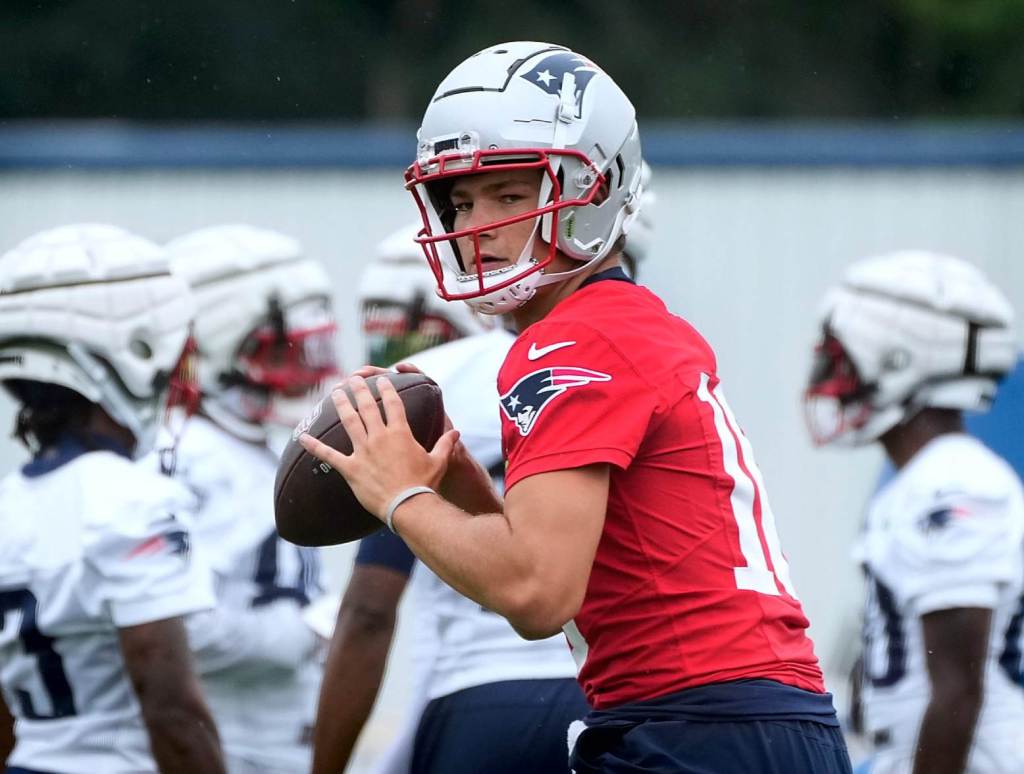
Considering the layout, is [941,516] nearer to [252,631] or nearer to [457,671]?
[457,671]

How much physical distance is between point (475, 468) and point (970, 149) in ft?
16.7

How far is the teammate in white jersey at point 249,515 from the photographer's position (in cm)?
460

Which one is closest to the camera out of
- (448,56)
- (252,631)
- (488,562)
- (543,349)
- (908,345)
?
(488,562)

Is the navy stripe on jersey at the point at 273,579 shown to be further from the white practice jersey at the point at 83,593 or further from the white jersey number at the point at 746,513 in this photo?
the white jersey number at the point at 746,513

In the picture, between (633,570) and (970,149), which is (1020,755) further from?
(970,149)

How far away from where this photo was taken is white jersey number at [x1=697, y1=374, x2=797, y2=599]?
2762mm

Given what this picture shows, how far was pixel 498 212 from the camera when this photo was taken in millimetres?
2967

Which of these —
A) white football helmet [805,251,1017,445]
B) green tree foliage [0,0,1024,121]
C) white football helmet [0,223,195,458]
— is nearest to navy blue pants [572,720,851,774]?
white football helmet [0,223,195,458]

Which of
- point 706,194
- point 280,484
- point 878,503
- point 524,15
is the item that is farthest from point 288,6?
point 280,484

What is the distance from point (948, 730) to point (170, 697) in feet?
6.38

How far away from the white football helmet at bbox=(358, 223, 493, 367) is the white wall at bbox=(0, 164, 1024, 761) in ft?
7.15

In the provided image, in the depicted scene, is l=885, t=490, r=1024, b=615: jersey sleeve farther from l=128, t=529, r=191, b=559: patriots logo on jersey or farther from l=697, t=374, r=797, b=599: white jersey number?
l=128, t=529, r=191, b=559: patriots logo on jersey

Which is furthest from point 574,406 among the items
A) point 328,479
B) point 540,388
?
point 328,479

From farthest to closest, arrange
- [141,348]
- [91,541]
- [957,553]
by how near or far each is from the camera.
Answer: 1. [957,553]
2. [141,348]
3. [91,541]
